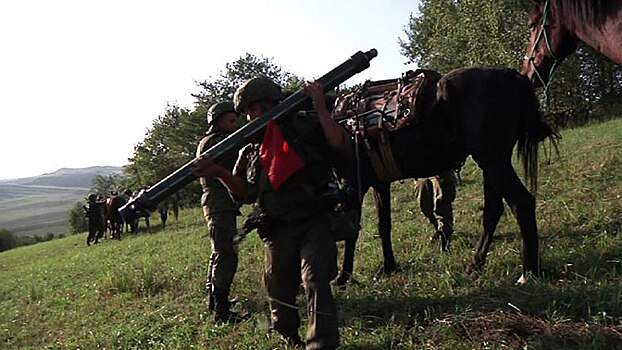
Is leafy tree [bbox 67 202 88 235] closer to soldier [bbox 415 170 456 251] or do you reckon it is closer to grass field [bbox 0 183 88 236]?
soldier [bbox 415 170 456 251]

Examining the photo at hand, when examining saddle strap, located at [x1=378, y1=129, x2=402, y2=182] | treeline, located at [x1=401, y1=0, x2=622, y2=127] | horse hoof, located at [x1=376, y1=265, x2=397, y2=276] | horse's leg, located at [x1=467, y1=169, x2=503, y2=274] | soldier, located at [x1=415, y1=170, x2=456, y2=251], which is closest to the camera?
horse's leg, located at [x1=467, y1=169, x2=503, y2=274]

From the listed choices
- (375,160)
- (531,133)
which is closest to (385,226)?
(375,160)

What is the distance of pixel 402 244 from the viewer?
6.49 m

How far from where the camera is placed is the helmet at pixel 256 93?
150 inches

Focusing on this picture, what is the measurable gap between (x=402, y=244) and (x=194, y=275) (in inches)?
119

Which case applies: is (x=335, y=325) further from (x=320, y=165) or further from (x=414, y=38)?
(x=414, y=38)

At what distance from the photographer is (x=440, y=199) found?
629 cm

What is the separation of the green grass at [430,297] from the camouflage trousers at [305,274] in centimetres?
43

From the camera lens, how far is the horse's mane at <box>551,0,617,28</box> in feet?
11.4

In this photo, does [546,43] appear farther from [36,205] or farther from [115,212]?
[36,205]

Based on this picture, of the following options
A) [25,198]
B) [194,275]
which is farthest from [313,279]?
[25,198]

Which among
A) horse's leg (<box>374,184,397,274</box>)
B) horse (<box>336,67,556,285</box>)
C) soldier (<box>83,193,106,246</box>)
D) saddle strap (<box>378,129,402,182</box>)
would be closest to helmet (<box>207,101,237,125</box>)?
horse (<box>336,67,556,285</box>)

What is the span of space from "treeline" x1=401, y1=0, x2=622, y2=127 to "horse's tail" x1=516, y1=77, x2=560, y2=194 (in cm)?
1696

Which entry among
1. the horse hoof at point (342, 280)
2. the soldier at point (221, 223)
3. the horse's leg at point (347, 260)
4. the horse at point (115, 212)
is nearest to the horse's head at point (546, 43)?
the horse's leg at point (347, 260)
